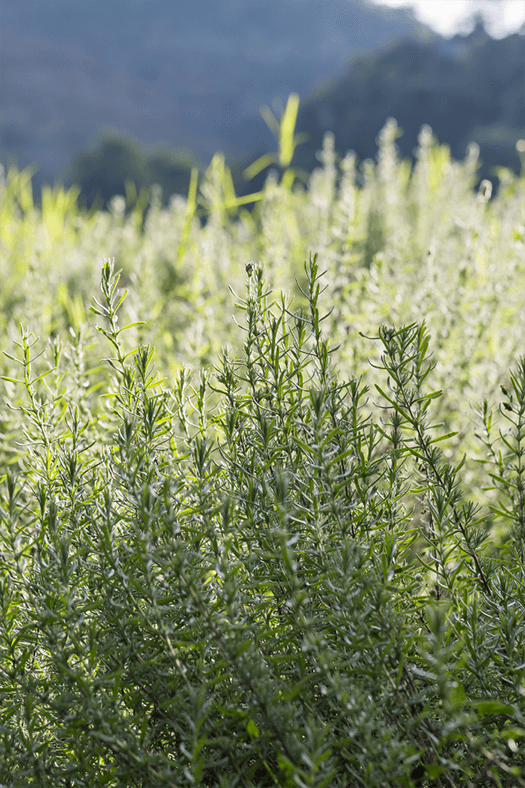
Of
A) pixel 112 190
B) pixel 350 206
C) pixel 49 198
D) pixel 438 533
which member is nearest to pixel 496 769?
pixel 438 533

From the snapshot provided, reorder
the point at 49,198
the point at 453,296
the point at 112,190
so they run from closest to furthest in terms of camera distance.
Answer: the point at 453,296
the point at 49,198
the point at 112,190

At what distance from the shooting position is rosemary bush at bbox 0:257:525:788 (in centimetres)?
49

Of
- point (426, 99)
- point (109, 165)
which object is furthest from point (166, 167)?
point (426, 99)

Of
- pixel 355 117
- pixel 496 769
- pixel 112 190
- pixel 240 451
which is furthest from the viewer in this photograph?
pixel 355 117

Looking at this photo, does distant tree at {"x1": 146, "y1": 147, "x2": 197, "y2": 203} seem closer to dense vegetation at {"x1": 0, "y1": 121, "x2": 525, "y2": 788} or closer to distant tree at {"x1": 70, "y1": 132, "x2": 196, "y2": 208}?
distant tree at {"x1": 70, "y1": 132, "x2": 196, "y2": 208}

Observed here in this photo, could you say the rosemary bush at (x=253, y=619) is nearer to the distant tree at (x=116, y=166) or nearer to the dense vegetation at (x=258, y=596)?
the dense vegetation at (x=258, y=596)

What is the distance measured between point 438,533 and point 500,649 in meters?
0.13

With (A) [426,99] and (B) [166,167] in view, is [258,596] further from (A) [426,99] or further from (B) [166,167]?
(A) [426,99]

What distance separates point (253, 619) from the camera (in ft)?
1.94

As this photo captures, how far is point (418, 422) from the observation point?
614 millimetres

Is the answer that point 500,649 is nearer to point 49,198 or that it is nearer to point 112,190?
point 49,198

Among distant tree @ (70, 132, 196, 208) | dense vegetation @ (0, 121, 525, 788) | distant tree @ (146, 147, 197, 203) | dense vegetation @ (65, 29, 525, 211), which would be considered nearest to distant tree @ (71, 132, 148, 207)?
distant tree @ (70, 132, 196, 208)

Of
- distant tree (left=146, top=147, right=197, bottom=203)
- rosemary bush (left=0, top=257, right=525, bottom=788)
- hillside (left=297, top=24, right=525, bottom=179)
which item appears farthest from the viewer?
hillside (left=297, top=24, right=525, bottom=179)

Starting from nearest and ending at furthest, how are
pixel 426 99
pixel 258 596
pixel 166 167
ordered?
pixel 258 596 → pixel 166 167 → pixel 426 99
